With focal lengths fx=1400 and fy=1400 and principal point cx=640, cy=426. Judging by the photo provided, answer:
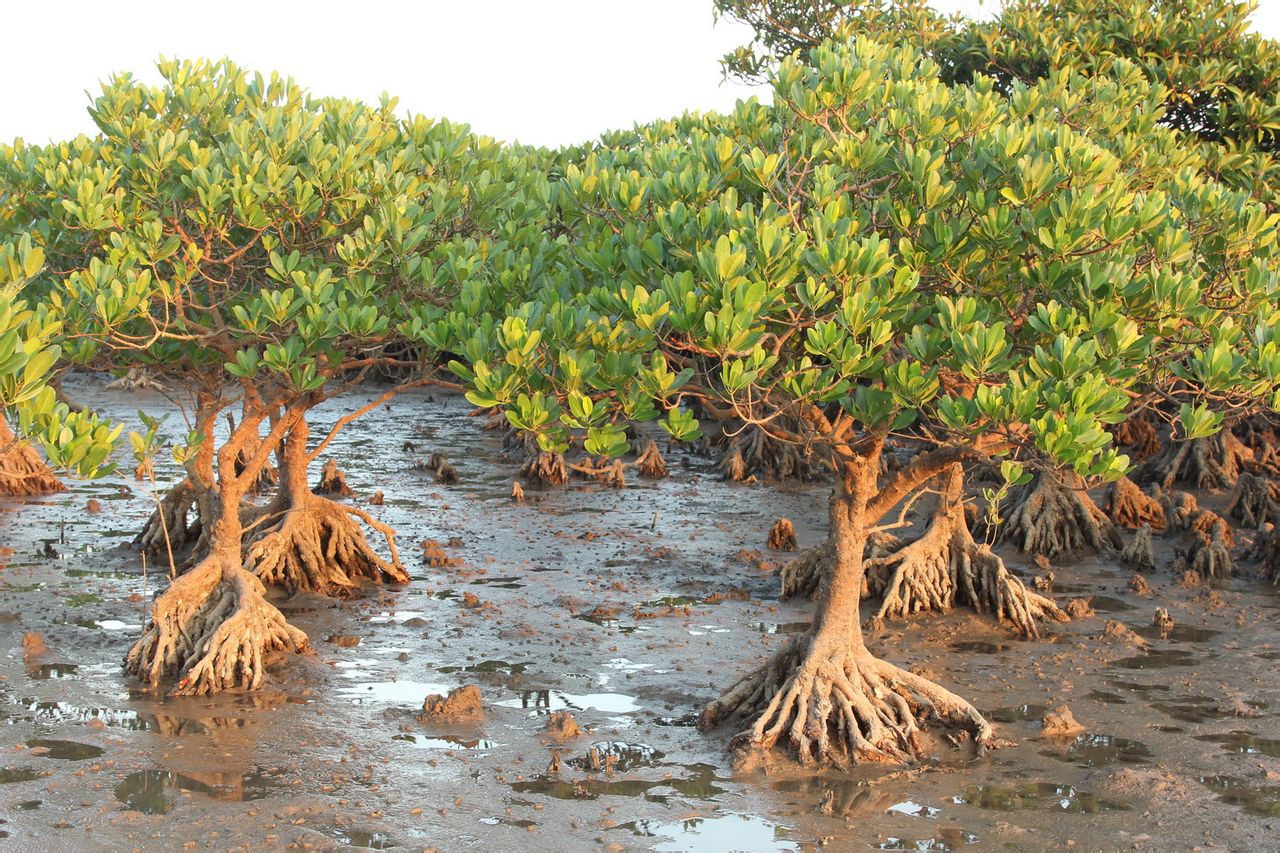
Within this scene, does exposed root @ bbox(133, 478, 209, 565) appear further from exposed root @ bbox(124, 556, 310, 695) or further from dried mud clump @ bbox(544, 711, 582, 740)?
dried mud clump @ bbox(544, 711, 582, 740)

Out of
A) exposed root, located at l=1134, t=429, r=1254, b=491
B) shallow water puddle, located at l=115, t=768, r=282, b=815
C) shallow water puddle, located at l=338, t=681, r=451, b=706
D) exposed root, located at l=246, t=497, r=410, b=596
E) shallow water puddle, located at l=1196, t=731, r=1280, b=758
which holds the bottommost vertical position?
shallow water puddle, located at l=115, t=768, r=282, b=815

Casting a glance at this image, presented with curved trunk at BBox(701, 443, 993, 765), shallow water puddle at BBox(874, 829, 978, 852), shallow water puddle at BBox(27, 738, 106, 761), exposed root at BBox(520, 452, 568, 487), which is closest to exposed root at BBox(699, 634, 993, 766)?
curved trunk at BBox(701, 443, 993, 765)

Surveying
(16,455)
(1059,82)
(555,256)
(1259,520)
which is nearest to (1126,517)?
(1259,520)

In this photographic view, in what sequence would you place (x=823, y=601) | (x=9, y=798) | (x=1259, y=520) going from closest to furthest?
(x=9, y=798)
(x=823, y=601)
(x=1259, y=520)

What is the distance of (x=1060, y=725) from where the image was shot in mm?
9000

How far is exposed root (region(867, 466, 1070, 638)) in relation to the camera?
11.9 m

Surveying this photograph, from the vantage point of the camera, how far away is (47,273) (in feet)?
34.6

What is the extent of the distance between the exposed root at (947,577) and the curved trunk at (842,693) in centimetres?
268

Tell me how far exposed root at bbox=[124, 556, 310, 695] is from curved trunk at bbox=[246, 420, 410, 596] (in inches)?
63.4

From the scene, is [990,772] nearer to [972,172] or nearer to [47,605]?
[972,172]

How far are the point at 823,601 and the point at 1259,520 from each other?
801cm

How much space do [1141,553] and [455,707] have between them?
771 cm

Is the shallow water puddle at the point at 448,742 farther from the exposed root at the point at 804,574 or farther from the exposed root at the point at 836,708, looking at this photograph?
the exposed root at the point at 804,574

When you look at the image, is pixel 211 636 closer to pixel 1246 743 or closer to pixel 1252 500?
pixel 1246 743
